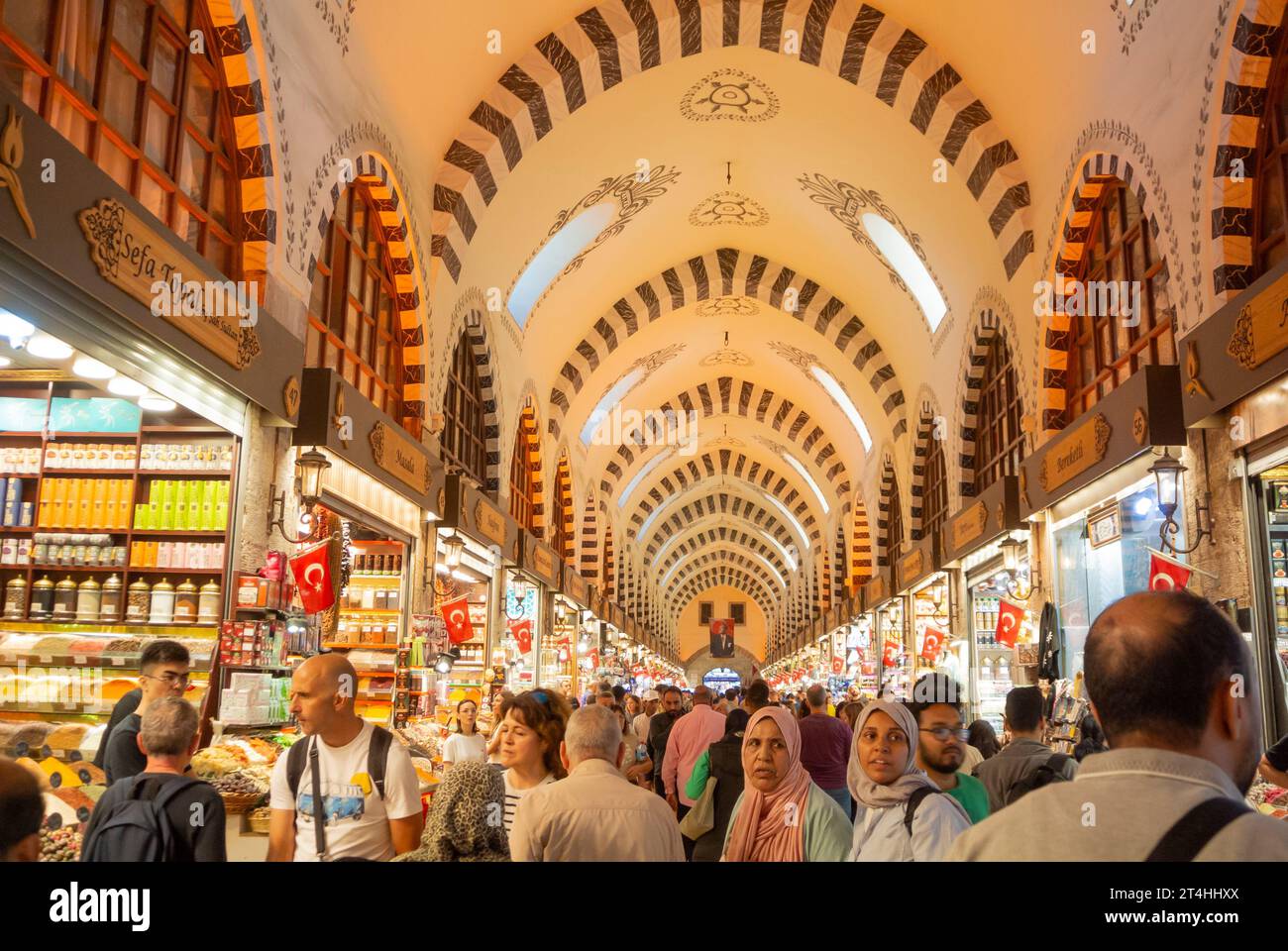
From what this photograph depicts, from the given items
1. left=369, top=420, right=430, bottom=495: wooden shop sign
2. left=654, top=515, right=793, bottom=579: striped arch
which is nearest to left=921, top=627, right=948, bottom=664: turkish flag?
left=369, top=420, right=430, bottom=495: wooden shop sign

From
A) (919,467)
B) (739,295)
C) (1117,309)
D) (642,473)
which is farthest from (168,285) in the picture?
(642,473)

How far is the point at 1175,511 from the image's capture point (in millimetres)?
6543

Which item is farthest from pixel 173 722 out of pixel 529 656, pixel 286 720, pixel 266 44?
pixel 529 656

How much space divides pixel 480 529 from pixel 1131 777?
9931 millimetres

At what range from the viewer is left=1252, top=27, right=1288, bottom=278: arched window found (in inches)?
225

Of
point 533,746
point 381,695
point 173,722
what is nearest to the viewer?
point 173,722

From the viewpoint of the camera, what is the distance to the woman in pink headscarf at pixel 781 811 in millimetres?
3088

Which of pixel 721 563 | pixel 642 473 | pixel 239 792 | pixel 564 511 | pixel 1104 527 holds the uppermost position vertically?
pixel 721 563

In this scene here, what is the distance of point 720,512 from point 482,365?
2329cm

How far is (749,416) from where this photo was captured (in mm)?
23188

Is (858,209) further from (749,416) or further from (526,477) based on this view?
(749,416)

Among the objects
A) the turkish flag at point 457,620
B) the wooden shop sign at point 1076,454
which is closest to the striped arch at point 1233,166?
the wooden shop sign at point 1076,454
